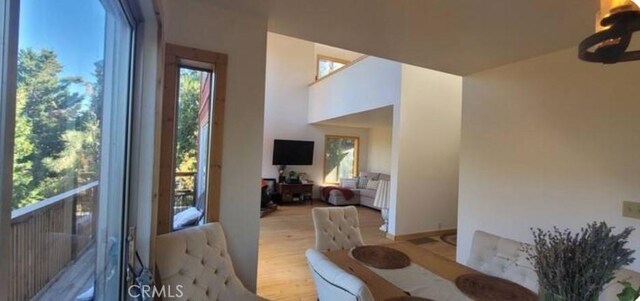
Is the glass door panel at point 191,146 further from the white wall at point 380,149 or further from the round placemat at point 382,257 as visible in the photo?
the white wall at point 380,149

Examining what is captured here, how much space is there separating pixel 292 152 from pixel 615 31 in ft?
22.5

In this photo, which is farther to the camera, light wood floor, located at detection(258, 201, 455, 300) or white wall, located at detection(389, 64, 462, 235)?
white wall, located at detection(389, 64, 462, 235)

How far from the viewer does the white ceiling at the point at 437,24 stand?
185 cm

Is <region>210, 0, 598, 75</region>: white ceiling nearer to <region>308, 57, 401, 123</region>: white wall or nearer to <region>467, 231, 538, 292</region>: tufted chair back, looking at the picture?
<region>467, 231, 538, 292</region>: tufted chair back

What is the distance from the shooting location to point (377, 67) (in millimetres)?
5211

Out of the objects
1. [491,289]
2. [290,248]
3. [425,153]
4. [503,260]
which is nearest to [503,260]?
[503,260]

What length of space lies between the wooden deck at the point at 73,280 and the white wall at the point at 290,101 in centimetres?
641

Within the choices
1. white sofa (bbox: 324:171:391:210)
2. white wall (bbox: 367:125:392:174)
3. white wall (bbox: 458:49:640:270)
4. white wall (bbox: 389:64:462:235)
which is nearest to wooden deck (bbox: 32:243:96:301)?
white wall (bbox: 458:49:640:270)

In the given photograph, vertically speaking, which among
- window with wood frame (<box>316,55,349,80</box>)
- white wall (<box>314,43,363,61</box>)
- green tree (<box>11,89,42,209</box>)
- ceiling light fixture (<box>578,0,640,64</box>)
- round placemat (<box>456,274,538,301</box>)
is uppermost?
white wall (<box>314,43,363,61</box>)

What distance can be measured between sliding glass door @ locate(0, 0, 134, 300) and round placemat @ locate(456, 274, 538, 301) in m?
1.64

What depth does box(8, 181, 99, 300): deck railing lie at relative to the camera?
0.65m

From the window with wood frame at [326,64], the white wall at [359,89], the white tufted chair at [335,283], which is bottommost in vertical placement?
the white tufted chair at [335,283]

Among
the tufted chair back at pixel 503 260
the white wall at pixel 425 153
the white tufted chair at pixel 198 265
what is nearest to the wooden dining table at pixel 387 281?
the tufted chair back at pixel 503 260

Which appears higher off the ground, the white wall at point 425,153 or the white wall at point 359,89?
the white wall at point 359,89
